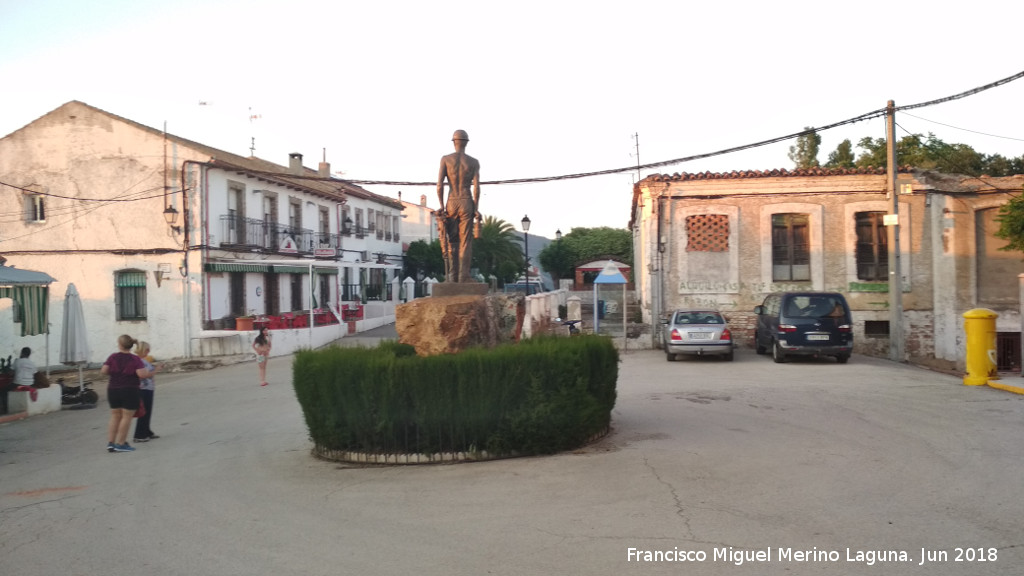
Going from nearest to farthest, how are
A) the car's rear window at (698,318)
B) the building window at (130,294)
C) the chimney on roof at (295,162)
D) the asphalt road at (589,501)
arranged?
the asphalt road at (589,501) < the car's rear window at (698,318) < the building window at (130,294) < the chimney on roof at (295,162)

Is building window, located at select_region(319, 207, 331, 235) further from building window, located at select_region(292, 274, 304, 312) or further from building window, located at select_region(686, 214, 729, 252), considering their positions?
building window, located at select_region(686, 214, 729, 252)

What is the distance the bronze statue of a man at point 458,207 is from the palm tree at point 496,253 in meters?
35.3

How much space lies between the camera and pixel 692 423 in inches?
399

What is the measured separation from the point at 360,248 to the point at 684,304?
21067mm

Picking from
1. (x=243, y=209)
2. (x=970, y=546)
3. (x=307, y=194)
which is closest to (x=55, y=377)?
(x=243, y=209)

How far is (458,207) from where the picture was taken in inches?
412

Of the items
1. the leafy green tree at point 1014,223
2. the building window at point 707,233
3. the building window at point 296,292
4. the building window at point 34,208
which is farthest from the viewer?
the building window at point 296,292

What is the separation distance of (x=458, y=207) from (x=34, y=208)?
68.8 ft

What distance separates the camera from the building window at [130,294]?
24.4m

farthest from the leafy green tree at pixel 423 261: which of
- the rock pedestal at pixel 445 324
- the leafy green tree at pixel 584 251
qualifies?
the rock pedestal at pixel 445 324

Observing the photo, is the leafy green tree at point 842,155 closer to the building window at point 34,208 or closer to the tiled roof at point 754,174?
the tiled roof at point 754,174

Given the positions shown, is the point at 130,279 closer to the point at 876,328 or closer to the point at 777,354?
the point at 777,354

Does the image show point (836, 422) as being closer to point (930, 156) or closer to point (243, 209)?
point (243, 209)

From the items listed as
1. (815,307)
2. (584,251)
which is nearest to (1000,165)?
(815,307)
